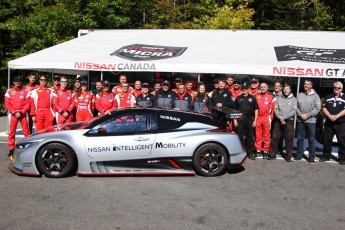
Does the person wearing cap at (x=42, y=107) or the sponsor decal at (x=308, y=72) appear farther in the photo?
the sponsor decal at (x=308, y=72)

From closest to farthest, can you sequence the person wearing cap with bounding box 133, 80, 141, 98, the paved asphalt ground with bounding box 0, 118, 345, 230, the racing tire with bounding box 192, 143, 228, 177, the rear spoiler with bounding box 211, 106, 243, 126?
the paved asphalt ground with bounding box 0, 118, 345, 230 → the racing tire with bounding box 192, 143, 228, 177 → the rear spoiler with bounding box 211, 106, 243, 126 → the person wearing cap with bounding box 133, 80, 141, 98

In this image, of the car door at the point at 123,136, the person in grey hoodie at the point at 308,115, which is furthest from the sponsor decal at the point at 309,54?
the car door at the point at 123,136

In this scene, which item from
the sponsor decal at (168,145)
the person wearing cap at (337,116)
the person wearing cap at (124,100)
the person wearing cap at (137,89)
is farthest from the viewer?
the person wearing cap at (137,89)

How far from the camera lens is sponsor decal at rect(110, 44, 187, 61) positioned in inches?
406

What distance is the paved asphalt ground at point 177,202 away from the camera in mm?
4387

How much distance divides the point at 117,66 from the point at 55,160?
429 cm

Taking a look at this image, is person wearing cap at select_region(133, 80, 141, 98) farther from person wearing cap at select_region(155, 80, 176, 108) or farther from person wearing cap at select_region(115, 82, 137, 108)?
person wearing cap at select_region(155, 80, 176, 108)

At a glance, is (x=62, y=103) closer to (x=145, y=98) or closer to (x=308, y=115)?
(x=145, y=98)

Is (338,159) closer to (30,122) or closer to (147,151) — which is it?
(147,151)

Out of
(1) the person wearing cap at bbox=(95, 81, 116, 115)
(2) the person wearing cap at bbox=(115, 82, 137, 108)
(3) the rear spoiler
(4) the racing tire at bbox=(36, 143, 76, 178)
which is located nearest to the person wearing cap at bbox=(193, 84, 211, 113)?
(3) the rear spoiler

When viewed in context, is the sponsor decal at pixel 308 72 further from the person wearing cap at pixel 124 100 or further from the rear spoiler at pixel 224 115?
the person wearing cap at pixel 124 100

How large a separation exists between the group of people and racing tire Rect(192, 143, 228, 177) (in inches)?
73.3

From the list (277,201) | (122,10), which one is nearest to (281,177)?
(277,201)

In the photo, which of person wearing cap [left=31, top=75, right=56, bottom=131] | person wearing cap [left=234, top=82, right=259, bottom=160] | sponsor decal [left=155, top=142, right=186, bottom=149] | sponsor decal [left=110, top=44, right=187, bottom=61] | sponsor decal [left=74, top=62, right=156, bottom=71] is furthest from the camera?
sponsor decal [left=110, top=44, right=187, bottom=61]
